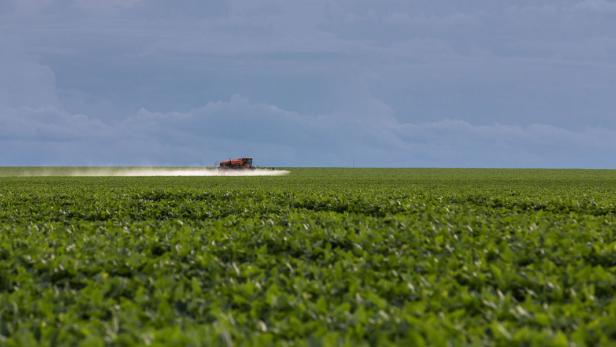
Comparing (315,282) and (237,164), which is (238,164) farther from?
(315,282)

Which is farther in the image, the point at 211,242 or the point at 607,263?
the point at 211,242

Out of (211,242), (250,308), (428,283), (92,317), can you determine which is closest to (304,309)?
(250,308)

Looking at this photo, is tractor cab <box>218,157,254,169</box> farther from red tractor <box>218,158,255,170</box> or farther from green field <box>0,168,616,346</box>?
green field <box>0,168,616,346</box>

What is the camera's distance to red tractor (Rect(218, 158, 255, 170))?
75562mm

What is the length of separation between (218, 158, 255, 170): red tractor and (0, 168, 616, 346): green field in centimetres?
5784

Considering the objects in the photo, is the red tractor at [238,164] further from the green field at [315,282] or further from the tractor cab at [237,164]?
the green field at [315,282]

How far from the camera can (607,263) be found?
11.5 meters

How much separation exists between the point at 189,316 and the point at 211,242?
16.4 feet

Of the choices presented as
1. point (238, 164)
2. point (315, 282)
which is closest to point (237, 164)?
point (238, 164)

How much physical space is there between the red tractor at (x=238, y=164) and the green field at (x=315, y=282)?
2277 inches

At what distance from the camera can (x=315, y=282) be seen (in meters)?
9.71

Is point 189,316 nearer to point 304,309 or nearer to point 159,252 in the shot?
point 304,309

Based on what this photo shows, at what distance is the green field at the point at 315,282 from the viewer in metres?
7.07

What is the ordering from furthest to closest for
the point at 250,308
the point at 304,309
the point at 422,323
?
the point at 250,308
the point at 304,309
the point at 422,323
